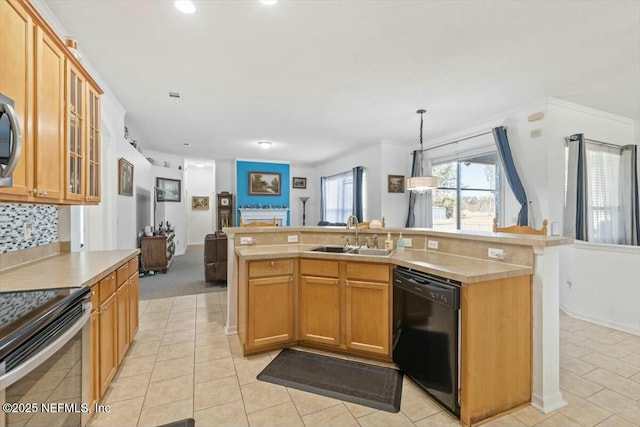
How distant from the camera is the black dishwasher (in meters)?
1.86

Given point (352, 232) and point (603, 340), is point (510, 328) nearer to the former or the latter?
point (352, 232)

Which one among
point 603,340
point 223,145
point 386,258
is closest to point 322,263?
point 386,258

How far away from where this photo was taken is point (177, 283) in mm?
5199

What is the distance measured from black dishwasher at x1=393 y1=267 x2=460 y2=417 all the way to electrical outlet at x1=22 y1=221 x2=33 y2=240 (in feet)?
9.34

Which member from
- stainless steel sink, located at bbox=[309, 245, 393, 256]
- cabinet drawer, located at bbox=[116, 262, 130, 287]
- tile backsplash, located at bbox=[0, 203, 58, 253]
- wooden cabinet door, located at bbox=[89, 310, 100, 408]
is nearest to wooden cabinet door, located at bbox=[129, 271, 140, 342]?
cabinet drawer, located at bbox=[116, 262, 130, 287]

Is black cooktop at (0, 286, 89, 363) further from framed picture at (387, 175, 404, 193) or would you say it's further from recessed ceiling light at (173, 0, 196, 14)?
framed picture at (387, 175, 404, 193)

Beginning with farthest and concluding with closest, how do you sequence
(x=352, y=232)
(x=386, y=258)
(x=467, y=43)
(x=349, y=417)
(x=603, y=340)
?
1. (x=352, y=232)
2. (x=603, y=340)
3. (x=467, y=43)
4. (x=386, y=258)
5. (x=349, y=417)

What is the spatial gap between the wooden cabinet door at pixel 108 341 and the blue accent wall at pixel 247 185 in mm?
6458

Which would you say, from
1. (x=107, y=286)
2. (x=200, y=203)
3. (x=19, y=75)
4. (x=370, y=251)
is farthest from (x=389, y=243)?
(x=200, y=203)

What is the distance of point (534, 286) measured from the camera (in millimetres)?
1955

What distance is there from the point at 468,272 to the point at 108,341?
2503 mm

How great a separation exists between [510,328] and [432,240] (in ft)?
3.31

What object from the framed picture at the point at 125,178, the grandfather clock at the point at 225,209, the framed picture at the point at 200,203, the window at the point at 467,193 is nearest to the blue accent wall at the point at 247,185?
the grandfather clock at the point at 225,209

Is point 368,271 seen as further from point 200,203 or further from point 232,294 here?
point 200,203
